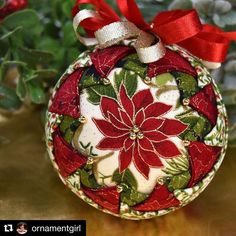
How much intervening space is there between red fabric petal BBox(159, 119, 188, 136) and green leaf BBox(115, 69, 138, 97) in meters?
0.06

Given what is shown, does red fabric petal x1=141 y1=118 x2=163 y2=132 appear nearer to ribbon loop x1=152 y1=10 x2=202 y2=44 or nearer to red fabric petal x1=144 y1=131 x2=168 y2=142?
red fabric petal x1=144 y1=131 x2=168 y2=142

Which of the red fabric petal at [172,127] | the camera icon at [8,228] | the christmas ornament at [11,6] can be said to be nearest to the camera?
the red fabric petal at [172,127]

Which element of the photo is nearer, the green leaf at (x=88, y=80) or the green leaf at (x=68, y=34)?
the green leaf at (x=88, y=80)

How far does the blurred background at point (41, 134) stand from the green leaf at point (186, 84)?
0.14 m

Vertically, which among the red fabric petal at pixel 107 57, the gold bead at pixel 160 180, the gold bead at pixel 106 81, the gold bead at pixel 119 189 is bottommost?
the gold bead at pixel 119 189

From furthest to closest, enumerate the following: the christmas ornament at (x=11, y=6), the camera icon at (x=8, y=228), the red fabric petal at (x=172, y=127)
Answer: the christmas ornament at (x=11, y=6)
the camera icon at (x=8, y=228)
the red fabric petal at (x=172, y=127)

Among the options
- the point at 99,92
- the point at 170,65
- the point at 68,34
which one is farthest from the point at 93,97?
the point at 68,34

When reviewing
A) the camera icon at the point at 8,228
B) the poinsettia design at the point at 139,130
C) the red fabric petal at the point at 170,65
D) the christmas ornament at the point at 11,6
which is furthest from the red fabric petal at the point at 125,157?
the christmas ornament at the point at 11,6

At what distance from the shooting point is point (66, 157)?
30.5 inches

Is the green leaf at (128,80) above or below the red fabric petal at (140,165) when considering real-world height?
above

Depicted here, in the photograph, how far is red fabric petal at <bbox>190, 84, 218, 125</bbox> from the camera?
756 millimetres

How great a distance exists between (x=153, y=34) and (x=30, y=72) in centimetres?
24

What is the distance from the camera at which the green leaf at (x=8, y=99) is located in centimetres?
94

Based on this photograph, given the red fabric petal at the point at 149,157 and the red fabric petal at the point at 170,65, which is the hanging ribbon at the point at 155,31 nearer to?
the red fabric petal at the point at 170,65
